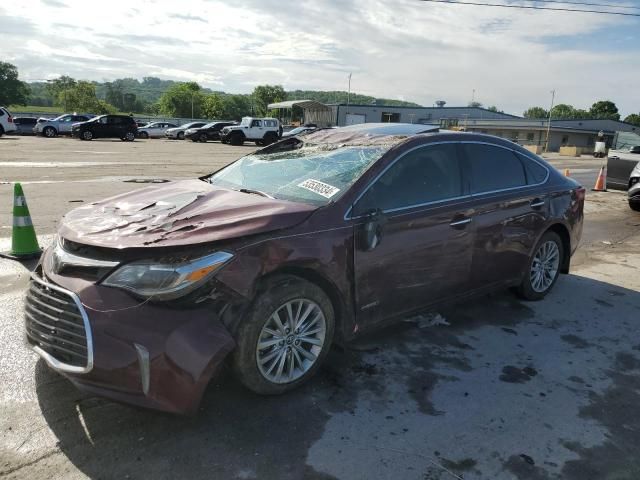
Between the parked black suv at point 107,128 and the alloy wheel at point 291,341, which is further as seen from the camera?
the parked black suv at point 107,128

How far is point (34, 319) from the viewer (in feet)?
9.51

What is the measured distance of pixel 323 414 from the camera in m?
3.04

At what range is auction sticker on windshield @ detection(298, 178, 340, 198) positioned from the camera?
135 inches

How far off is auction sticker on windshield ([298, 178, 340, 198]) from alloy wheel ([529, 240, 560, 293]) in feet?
8.43

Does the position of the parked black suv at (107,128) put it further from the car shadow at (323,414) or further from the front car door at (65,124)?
the car shadow at (323,414)

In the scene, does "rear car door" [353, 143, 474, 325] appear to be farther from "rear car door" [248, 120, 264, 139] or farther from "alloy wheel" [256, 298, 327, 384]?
"rear car door" [248, 120, 264, 139]

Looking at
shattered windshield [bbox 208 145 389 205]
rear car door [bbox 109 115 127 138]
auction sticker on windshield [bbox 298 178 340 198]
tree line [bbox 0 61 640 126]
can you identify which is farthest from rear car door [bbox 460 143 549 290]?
tree line [bbox 0 61 640 126]

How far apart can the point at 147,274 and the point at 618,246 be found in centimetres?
787

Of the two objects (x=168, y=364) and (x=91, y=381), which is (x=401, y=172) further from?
(x=91, y=381)

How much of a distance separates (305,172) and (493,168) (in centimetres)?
181

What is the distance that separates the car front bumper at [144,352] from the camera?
2.56 m

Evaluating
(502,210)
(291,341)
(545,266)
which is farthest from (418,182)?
(545,266)

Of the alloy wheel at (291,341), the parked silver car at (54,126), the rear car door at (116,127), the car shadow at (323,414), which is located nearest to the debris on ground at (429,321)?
the car shadow at (323,414)

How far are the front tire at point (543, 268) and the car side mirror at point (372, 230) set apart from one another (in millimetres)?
2210
